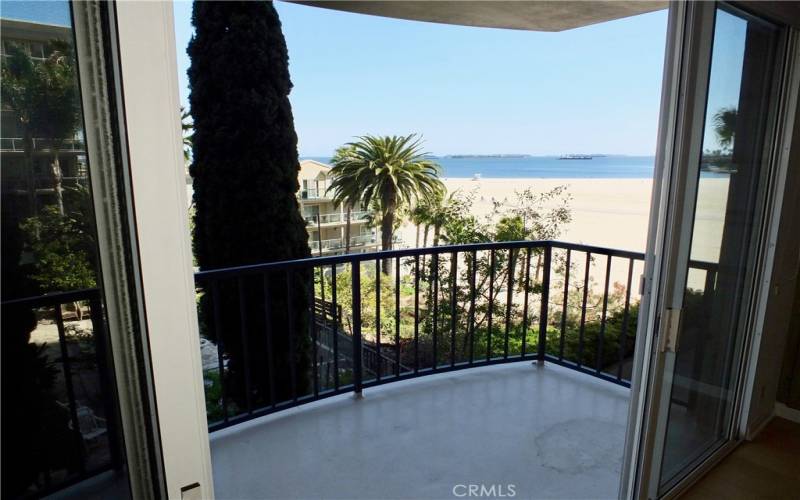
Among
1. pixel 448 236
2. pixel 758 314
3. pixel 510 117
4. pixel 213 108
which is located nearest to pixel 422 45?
pixel 510 117

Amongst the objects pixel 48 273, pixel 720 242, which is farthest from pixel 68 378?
pixel 720 242

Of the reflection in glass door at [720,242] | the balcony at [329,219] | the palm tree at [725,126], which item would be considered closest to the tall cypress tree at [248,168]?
the reflection in glass door at [720,242]

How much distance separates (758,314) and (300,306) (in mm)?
5660

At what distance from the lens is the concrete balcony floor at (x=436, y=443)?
2.17 meters

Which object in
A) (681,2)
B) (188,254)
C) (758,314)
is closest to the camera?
(188,254)

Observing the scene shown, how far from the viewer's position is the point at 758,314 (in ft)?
7.27

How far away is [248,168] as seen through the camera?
6863 mm

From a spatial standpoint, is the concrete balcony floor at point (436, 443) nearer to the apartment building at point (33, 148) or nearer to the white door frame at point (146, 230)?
the white door frame at point (146, 230)

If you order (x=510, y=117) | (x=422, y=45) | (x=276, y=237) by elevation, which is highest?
(x=422, y=45)

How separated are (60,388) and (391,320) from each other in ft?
47.7

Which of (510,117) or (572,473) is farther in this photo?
(510,117)

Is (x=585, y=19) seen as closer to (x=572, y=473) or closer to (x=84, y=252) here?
(x=572, y=473)

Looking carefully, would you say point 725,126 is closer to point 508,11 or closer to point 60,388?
point 508,11

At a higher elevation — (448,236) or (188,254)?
(188,254)
